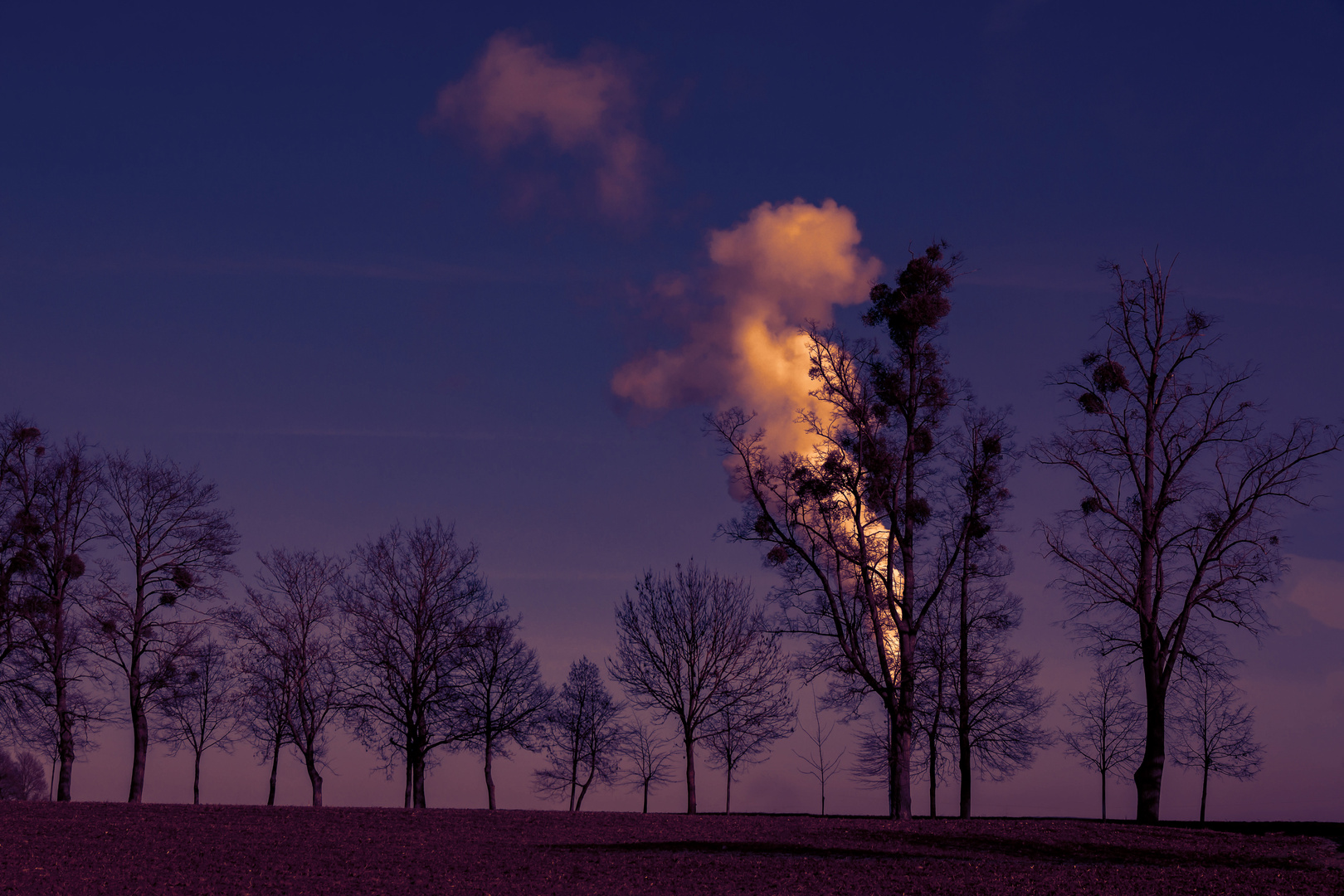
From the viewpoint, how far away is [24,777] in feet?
297

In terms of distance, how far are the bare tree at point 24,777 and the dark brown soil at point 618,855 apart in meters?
73.3

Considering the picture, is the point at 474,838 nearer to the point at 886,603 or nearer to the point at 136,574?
the point at 886,603

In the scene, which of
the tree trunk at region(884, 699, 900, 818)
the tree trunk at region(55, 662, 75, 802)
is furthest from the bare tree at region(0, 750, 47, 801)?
the tree trunk at region(884, 699, 900, 818)

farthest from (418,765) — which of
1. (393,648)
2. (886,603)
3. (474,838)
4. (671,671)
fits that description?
(886,603)

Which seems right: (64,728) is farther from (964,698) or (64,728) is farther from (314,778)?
(964,698)

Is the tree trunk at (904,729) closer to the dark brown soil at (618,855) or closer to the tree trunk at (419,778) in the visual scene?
the dark brown soil at (618,855)

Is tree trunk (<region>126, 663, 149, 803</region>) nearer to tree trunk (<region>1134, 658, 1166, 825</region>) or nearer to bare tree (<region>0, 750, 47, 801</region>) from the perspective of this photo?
tree trunk (<region>1134, 658, 1166, 825</region>)

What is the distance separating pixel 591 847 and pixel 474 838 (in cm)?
271

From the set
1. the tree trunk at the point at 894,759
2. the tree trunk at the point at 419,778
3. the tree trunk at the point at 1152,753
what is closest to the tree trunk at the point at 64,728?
the tree trunk at the point at 419,778

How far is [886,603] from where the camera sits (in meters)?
27.7

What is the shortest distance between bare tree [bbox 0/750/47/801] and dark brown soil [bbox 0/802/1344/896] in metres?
73.3

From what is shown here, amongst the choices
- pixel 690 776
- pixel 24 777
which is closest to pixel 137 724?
pixel 690 776

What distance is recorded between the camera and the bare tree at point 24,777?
86000 mm

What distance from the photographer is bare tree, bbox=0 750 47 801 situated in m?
86.0
